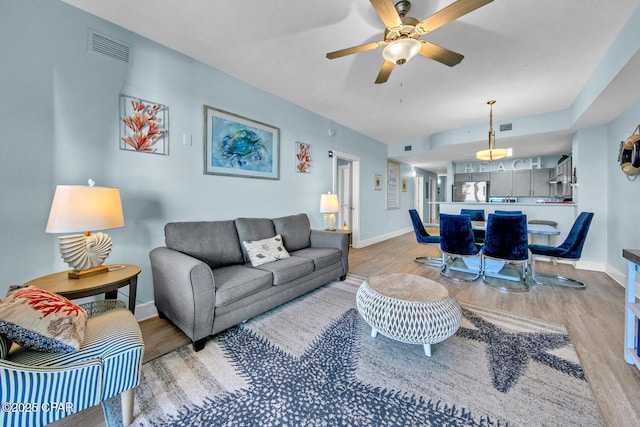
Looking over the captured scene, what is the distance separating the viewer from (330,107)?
13.0 ft

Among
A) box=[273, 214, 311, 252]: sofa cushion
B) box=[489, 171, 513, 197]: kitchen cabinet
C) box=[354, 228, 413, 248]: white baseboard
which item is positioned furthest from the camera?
box=[489, 171, 513, 197]: kitchen cabinet

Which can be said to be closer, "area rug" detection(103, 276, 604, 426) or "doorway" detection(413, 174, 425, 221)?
"area rug" detection(103, 276, 604, 426)

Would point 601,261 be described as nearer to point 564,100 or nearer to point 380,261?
point 564,100

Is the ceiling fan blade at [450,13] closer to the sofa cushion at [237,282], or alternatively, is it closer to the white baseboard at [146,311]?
the sofa cushion at [237,282]

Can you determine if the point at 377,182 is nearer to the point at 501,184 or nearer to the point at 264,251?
the point at 501,184

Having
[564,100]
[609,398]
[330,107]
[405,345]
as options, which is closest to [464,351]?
[405,345]

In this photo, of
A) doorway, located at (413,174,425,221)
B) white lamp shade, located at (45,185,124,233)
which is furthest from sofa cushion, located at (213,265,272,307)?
doorway, located at (413,174,425,221)

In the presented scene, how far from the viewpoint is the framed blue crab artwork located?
2.77 m

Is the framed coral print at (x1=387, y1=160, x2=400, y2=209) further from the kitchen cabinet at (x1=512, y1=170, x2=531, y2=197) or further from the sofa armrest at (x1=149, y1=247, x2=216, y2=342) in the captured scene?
the sofa armrest at (x1=149, y1=247, x2=216, y2=342)

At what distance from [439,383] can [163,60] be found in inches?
140

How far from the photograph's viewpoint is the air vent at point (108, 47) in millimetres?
2012

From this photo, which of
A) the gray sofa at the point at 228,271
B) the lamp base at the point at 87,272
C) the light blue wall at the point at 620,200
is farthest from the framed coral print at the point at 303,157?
the light blue wall at the point at 620,200

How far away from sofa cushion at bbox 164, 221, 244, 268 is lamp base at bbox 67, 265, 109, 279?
51 cm

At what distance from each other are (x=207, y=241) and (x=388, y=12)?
2380mm
